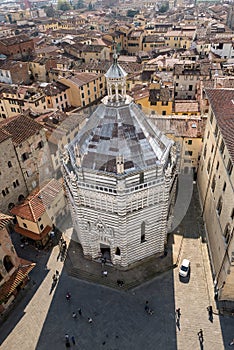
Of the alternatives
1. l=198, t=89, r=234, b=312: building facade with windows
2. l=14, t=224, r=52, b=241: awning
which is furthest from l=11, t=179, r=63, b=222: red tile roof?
l=198, t=89, r=234, b=312: building facade with windows

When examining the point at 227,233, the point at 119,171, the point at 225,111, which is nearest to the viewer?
the point at 119,171

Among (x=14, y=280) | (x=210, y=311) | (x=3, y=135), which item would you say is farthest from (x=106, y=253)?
(x=3, y=135)

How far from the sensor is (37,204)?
35.8 metres

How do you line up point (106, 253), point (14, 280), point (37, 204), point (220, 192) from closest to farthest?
point (14, 280)
point (220, 192)
point (106, 253)
point (37, 204)

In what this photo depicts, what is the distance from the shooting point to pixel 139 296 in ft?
103

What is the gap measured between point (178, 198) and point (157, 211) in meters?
13.7

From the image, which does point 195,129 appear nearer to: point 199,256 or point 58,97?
point 199,256

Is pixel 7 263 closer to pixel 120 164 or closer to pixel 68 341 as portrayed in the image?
pixel 68 341

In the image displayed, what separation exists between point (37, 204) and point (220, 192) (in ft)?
71.2

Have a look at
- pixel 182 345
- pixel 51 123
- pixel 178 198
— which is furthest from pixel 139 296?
pixel 51 123

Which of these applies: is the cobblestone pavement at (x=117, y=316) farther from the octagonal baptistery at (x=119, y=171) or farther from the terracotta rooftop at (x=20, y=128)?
the terracotta rooftop at (x=20, y=128)

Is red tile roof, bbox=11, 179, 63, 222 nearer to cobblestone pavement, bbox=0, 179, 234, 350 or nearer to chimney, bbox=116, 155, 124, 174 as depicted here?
cobblestone pavement, bbox=0, 179, 234, 350

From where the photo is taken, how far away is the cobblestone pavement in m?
27.7

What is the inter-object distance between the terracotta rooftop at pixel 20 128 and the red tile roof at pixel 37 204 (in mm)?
7489
